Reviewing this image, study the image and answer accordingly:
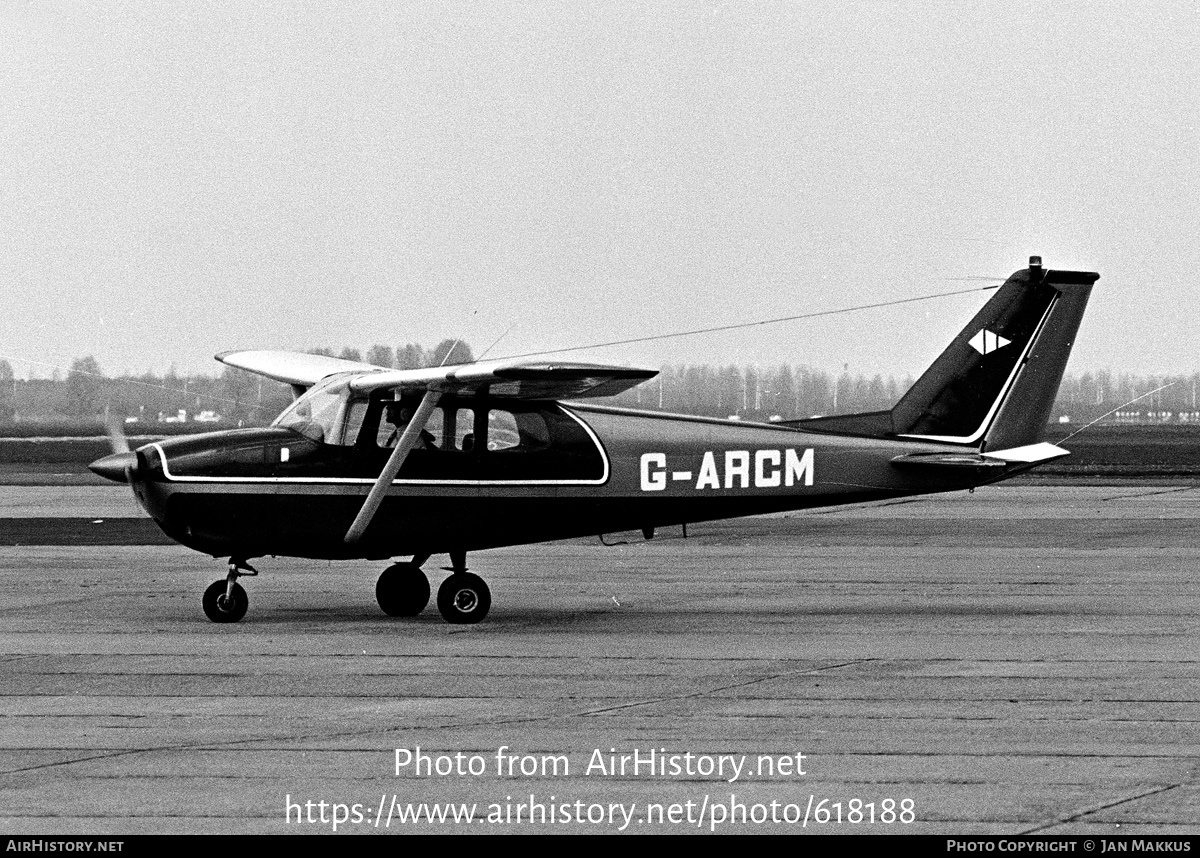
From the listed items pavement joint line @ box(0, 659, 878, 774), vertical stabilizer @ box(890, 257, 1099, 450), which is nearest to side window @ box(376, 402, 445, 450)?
vertical stabilizer @ box(890, 257, 1099, 450)

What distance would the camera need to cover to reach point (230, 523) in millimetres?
14438

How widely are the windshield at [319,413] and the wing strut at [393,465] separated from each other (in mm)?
670

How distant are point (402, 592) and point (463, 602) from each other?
85 cm

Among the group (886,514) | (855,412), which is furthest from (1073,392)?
(855,412)

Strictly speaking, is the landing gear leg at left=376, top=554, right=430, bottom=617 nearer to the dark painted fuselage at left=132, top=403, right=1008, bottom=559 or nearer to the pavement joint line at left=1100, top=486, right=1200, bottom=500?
the dark painted fuselage at left=132, top=403, right=1008, bottom=559

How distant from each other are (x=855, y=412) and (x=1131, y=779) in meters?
8.76

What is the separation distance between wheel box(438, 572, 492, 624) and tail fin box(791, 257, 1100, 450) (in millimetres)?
3793

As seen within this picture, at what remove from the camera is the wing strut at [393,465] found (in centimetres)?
1437

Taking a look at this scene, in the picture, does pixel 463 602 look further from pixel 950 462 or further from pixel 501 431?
pixel 950 462

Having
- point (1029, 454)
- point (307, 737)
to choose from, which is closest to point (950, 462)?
point (1029, 454)

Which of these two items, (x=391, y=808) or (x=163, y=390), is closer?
(x=391, y=808)

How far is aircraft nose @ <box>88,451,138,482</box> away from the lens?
14.3 metres
